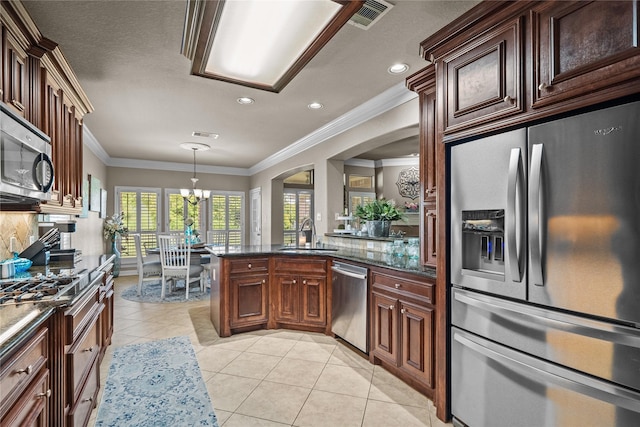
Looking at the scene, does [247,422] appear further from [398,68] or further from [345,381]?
Result: [398,68]

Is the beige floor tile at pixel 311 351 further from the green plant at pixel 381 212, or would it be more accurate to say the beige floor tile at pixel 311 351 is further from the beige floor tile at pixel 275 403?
the green plant at pixel 381 212

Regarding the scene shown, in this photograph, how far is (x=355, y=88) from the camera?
3406mm

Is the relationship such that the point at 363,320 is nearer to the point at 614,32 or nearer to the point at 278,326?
the point at 278,326

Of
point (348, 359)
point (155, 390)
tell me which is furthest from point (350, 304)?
point (155, 390)

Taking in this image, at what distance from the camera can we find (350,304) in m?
3.08

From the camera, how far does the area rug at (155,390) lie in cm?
203

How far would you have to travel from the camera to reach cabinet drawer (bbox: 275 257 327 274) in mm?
3475

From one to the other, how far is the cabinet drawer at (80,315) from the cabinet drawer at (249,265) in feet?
4.52

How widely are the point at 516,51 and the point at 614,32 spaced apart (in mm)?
384

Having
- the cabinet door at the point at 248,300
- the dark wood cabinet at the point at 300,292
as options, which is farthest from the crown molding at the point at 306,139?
the cabinet door at the point at 248,300

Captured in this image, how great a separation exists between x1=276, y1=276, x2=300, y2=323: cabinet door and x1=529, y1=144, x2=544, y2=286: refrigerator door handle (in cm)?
243

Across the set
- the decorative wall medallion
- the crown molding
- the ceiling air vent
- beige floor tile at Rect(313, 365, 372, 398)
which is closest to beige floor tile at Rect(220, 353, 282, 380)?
beige floor tile at Rect(313, 365, 372, 398)

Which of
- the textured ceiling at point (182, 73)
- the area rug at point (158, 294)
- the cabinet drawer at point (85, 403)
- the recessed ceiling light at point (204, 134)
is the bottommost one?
the area rug at point (158, 294)

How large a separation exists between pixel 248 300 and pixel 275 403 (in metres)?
1.44
